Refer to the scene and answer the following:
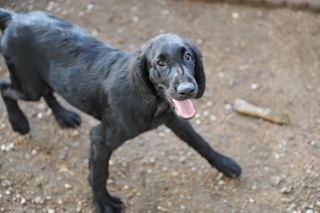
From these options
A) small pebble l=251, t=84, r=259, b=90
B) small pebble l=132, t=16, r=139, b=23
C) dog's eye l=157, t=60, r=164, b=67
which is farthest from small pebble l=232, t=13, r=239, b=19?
dog's eye l=157, t=60, r=164, b=67

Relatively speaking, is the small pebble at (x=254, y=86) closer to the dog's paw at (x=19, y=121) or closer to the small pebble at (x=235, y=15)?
the small pebble at (x=235, y=15)

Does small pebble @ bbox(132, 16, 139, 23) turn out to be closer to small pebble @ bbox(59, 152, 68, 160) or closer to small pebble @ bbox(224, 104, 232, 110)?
small pebble @ bbox(224, 104, 232, 110)

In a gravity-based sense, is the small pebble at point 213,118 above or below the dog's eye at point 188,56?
below

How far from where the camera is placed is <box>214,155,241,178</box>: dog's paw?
3.96 m

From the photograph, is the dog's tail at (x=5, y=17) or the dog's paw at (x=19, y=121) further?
the dog's paw at (x=19, y=121)

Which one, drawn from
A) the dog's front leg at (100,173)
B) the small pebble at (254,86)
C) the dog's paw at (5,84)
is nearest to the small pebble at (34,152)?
the dog's paw at (5,84)

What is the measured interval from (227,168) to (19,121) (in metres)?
2.55

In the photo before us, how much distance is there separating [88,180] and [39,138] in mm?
1041

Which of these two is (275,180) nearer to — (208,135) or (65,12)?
(208,135)

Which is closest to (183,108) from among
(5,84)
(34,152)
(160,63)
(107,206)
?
(160,63)

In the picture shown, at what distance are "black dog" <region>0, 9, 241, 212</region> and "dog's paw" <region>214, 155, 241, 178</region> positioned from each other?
0.01m

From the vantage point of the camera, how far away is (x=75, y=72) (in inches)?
135

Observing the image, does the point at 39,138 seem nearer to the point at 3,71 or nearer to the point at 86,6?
the point at 3,71

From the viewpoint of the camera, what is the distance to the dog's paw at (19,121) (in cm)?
421
